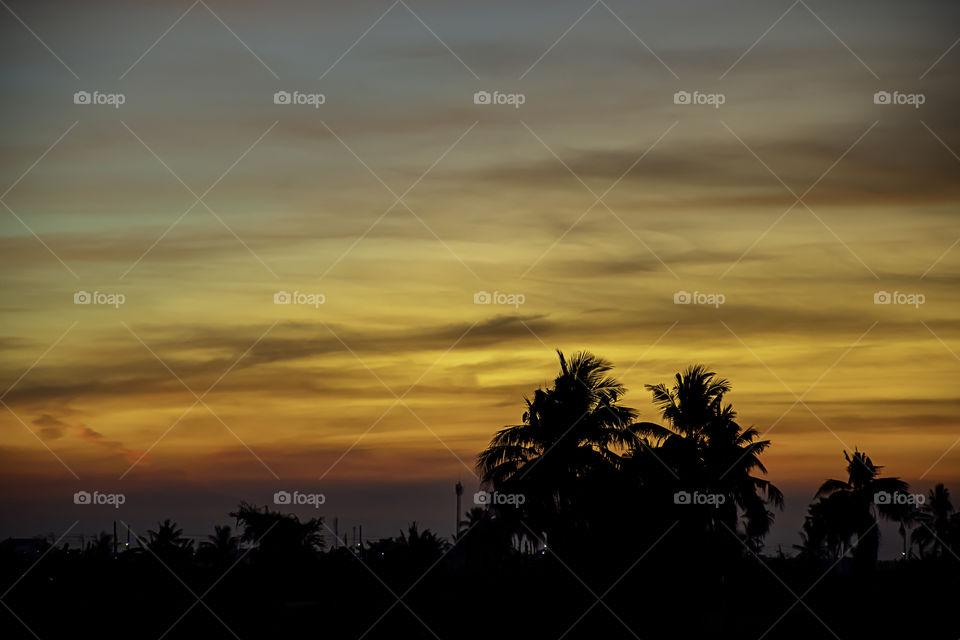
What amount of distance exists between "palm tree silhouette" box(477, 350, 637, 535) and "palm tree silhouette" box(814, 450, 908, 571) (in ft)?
57.5

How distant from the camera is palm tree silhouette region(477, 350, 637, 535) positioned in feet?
99.8

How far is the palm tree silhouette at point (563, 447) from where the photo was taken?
30433 millimetres

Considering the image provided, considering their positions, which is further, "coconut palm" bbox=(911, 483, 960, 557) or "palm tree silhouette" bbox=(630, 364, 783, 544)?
"coconut palm" bbox=(911, 483, 960, 557)

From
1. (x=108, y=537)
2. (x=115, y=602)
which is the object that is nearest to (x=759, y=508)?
(x=115, y=602)

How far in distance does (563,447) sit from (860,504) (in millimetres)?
20369

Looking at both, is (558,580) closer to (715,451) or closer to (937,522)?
(715,451)

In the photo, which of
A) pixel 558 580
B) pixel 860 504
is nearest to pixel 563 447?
pixel 558 580

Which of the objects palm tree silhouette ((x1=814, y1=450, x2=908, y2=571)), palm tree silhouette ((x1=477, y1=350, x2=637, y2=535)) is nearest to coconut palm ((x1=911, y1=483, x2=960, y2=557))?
palm tree silhouette ((x1=814, y1=450, x2=908, y2=571))

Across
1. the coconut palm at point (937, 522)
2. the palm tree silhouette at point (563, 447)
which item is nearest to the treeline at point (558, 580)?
the palm tree silhouette at point (563, 447)

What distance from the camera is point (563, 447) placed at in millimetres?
30625

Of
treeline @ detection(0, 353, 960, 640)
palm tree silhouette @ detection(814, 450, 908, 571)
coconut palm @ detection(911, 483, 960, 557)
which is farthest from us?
coconut palm @ detection(911, 483, 960, 557)

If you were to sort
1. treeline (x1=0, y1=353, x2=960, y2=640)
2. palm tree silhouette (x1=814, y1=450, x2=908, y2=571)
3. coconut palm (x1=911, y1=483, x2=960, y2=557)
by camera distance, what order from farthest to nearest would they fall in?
coconut palm (x1=911, y1=483, x2=960, y2=557) → palm tree silhouette (x1=814, y1=450, x2=908, y2=571) → treeline (x1=0, y1=353, x2=960, y2=640)

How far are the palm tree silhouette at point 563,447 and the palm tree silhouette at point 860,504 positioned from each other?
1752 cm

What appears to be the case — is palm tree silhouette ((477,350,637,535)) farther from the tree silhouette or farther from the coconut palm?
the coconut palm
